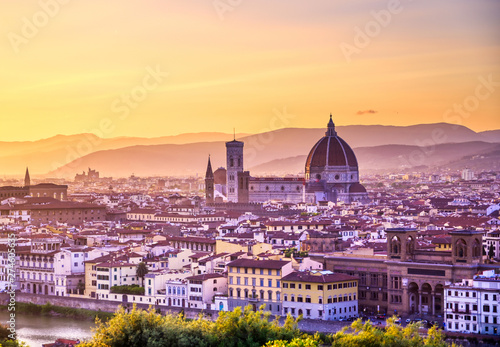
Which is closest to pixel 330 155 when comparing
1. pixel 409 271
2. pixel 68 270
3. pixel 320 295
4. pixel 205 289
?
pixel 68 270

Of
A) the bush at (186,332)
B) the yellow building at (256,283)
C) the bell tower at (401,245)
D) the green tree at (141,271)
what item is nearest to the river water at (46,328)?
the green tree at (141,271)

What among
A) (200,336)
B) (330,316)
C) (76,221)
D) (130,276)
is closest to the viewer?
(200,336)

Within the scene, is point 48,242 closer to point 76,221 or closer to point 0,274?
point 0,274

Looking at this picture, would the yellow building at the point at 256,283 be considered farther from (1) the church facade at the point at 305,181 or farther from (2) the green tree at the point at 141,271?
(1) the church facade at the point at 305,181

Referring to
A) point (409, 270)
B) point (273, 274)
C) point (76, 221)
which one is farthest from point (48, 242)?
point (76, 221)

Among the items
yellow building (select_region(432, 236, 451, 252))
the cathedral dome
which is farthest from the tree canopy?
the cathedral dome

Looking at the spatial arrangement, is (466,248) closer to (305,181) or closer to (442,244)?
(442,244)

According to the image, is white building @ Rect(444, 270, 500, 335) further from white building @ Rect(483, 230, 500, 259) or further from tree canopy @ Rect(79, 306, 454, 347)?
white building @ Rect(483, 230, 500, 259)
